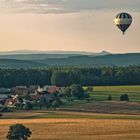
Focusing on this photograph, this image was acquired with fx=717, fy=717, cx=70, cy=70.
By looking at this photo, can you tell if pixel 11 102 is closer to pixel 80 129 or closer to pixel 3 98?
pixel 3 98

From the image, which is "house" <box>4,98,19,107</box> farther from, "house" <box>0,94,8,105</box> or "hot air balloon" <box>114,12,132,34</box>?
"hot air balloon" <box>114,12,132,34</box>

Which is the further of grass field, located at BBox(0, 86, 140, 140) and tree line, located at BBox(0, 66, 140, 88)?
tree line, located at BBox(0, 66, 140, 88)

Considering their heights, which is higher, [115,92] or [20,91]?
[20,91]

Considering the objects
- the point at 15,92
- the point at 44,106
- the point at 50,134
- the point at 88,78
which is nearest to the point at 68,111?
the point at 44,106

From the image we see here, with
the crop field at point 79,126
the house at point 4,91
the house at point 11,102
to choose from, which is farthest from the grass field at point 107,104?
the house at point 4,91

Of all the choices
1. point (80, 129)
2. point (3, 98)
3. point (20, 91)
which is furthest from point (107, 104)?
point (80, 129)

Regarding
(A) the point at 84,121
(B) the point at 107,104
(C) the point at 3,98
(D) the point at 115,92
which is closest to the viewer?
(A) the point at 84,121

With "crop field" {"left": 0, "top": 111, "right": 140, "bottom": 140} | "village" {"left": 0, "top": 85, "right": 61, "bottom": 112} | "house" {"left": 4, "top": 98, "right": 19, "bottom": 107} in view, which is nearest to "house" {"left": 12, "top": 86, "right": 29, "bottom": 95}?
"village" {"left": 0, "top": 85, "right": 61, "bottom": 112}
